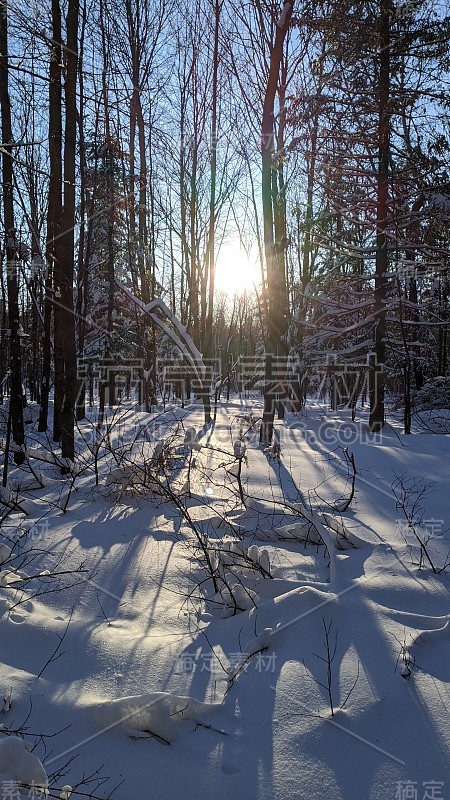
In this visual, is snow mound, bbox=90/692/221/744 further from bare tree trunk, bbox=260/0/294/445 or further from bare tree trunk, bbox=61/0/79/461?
bare tree trunk, bbox=260/0/294/445

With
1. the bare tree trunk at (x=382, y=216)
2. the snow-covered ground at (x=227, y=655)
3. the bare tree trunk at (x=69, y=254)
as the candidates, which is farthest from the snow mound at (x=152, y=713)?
the bare tree trunk at (x=382, y=216)

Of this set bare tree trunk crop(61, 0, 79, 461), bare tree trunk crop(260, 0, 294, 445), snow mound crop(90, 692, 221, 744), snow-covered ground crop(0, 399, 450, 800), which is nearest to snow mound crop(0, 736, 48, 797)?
snow-covered ground crop(0, 399, 450, 800)

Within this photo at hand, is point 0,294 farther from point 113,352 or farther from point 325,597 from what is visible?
point 325,597

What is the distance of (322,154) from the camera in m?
10.7

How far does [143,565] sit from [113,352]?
16.0 meters

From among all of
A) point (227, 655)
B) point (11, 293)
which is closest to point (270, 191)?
point (11, 293)

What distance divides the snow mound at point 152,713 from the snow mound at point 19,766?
428 millimetres

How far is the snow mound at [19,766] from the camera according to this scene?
1.71m

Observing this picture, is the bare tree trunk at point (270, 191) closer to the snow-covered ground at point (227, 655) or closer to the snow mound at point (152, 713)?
the snow-covered ground at point (227, 655)

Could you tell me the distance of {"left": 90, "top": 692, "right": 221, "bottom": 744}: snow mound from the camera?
2.12 m

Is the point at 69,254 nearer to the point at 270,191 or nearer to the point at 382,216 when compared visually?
the point at 270,191

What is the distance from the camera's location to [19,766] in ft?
5.69

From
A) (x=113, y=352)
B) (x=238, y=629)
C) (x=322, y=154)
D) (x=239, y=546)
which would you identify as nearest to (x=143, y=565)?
(x=239, y=546)

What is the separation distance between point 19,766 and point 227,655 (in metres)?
1.21
